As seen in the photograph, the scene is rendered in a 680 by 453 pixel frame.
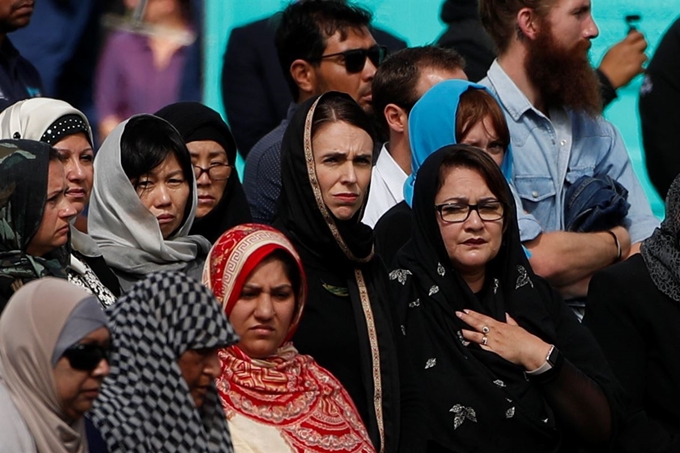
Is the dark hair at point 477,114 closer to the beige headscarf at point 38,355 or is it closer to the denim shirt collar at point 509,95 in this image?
the denim shirt collar at point 509,95

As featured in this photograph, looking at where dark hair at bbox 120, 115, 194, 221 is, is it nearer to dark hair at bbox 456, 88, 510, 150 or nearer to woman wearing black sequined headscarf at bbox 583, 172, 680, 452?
dark hair at bbox 456, 88, 510, 150

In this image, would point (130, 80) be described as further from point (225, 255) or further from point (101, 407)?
point (101, 407)

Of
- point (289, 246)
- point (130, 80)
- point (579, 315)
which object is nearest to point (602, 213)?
point (579, 315)

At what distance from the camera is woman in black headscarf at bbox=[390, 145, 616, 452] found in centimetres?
527

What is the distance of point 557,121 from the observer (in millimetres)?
6625

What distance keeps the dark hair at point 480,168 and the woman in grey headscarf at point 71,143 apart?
119 centimetres

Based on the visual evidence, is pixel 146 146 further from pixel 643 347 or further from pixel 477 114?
pixel 643 347

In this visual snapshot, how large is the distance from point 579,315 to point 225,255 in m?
2.03

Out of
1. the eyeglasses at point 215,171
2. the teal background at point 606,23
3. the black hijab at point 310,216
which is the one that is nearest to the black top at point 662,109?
the teal background at point 606,23

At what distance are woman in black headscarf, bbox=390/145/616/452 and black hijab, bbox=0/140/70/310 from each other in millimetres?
1269

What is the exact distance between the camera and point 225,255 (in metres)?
4.80

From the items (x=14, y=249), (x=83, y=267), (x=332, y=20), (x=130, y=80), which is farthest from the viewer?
(x=130, y=80)

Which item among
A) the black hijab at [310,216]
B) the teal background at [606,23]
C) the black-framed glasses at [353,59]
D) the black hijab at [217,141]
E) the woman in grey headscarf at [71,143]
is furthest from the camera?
the teal background at [606,23]

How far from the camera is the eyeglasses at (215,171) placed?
20.3 ft
